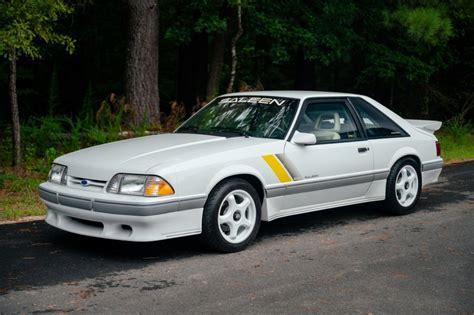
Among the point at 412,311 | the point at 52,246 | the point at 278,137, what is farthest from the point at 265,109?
the point at 412,311

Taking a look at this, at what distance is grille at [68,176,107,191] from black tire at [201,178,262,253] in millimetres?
937

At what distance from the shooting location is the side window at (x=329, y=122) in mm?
7602

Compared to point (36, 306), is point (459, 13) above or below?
above

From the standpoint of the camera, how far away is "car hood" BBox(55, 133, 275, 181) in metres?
6.35

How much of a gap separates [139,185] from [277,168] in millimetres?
1481

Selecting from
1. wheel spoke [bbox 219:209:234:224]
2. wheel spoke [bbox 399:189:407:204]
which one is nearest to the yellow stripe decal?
wheel spoke [bbox 219:209:234:224]

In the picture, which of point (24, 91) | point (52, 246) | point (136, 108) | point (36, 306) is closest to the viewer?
point (36, 306)

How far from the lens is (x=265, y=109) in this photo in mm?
7680

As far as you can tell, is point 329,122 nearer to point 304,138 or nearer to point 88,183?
point 304,138

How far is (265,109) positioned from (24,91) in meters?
16.5

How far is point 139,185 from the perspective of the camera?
20.4 feet

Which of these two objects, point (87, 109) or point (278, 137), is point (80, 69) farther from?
point (278, 137)

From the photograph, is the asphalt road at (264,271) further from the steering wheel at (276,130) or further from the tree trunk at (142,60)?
the tree trunk at (142,60)

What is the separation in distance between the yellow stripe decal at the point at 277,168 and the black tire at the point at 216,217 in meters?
0.35
